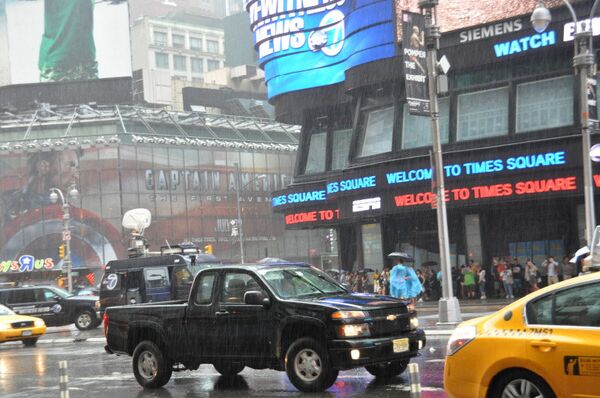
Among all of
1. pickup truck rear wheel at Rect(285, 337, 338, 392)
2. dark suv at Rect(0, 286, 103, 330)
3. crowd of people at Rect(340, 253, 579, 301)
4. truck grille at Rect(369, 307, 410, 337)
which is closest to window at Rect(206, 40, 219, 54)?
crowd of people at Rect(340, 253, 579, 301)

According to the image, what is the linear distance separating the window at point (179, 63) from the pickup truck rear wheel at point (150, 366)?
4719 inches

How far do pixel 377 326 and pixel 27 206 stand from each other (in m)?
73.8

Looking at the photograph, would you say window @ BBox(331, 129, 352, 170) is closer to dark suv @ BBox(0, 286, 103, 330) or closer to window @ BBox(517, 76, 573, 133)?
window @ BBox(517, 76, 573, 133)

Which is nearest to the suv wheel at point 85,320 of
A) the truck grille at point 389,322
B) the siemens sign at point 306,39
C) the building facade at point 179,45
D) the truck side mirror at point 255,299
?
the siemens sign at point 306,39

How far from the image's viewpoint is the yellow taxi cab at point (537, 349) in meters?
7.36

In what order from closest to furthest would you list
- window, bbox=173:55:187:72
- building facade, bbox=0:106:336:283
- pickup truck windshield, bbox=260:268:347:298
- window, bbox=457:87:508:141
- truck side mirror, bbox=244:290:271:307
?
truck side mirror, bbox=244:290:271:307
pickup truck windshield, bbox=260:268:347:298
window, bbox=457:87:508:141
building facade, bbox=0:106:336:283
window, bbox=173:55:187:72

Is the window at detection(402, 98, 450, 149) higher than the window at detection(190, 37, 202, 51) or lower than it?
lower

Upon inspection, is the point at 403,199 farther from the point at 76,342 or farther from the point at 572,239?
the point at 76,342

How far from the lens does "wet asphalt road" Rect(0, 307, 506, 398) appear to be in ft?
38.8

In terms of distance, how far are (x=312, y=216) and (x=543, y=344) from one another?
1337 inches

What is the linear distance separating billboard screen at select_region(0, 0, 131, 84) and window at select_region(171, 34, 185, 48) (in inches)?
1343

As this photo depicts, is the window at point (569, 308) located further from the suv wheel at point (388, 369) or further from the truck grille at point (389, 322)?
the suv wheel at point (388, 369)

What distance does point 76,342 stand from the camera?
1027 inches

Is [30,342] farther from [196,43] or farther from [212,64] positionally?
[212,64]
